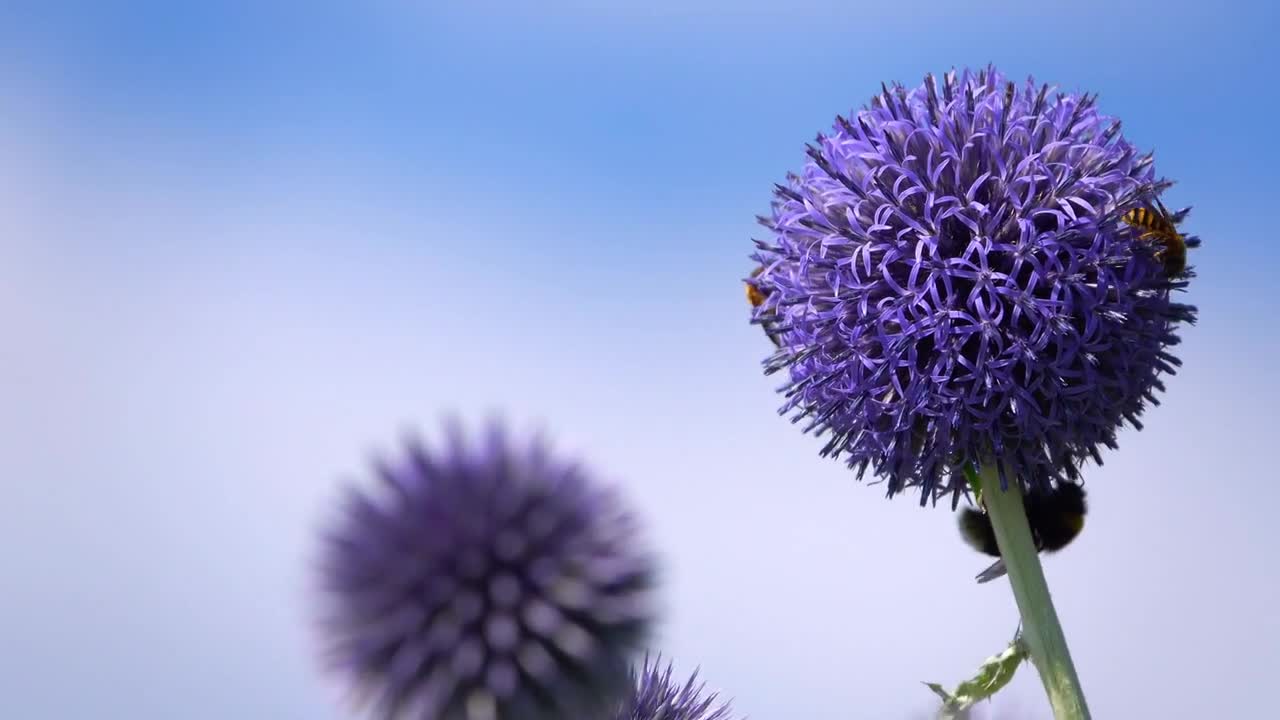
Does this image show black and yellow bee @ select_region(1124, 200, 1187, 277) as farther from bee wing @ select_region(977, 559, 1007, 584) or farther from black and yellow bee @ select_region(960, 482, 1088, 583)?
bee wing @ select_region(977, 559, 1007, 584)

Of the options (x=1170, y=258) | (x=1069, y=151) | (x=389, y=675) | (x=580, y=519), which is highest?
(x=1069, y=151)

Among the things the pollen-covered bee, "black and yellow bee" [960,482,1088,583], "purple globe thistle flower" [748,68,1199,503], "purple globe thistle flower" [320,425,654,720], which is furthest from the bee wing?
"purple globe thistle flower" [320,425,654,720]

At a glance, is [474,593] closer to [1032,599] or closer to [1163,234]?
[1032,599]

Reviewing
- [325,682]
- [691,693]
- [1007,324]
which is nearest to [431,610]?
[325,682]

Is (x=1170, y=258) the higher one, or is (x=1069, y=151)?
(x=1069, y=151)

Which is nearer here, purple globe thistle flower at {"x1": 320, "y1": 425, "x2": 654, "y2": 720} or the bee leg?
purple globe thistle flower at {"x1": 320, "y1": 425, "x2": 654, "y2": 720}

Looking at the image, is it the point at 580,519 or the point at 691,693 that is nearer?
the point at 580,519

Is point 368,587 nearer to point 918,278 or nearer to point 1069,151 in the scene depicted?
point 918,278
